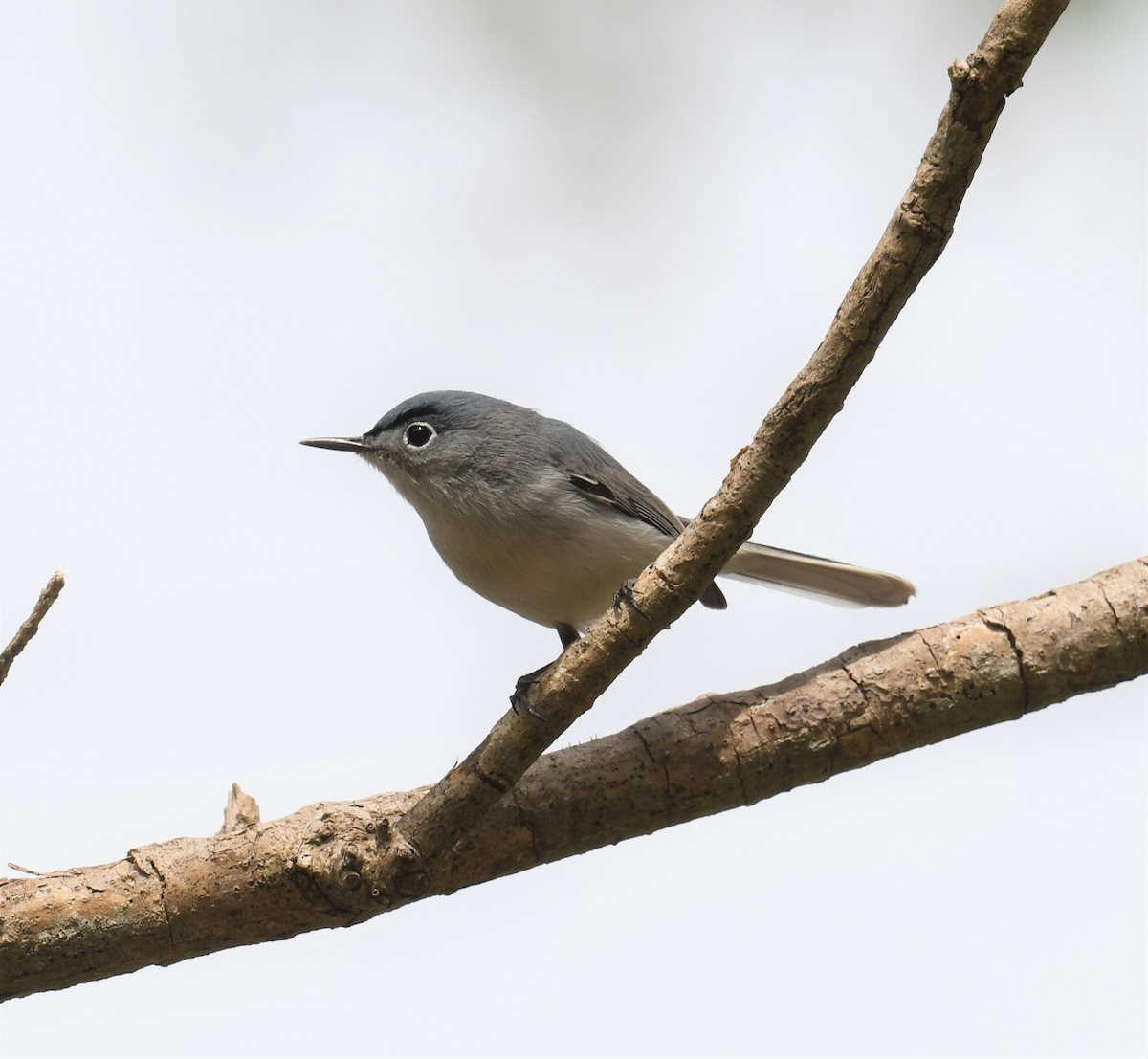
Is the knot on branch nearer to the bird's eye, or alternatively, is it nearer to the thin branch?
the thin branch

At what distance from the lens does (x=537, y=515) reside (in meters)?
4.25

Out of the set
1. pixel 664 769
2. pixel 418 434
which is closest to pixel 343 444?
pixel 418 434

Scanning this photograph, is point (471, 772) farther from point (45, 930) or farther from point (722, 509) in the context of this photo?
Answer: point (45, 930)

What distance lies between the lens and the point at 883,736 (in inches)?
128

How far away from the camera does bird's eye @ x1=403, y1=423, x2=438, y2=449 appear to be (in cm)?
479

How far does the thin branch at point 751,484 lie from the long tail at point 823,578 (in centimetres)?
166

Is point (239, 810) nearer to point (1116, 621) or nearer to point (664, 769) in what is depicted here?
point (664, 769)

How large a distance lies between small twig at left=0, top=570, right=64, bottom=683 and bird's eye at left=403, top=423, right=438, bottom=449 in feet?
6.79

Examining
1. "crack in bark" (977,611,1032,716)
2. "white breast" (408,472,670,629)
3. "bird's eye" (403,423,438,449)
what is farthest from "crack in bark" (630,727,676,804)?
"bird's eye" (403,423,438,449)

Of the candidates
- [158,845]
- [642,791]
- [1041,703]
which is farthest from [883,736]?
[158,845]

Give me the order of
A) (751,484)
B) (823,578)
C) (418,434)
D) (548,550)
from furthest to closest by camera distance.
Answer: (418,434) < (823,578) < (548,550) < (751,484)

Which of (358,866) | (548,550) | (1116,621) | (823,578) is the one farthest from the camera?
(823,578)

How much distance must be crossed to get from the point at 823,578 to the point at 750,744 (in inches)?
53.1

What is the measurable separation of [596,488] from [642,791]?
4.99 feet
